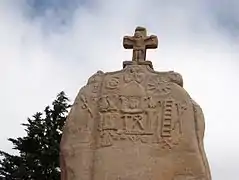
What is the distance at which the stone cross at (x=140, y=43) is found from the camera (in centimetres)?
847

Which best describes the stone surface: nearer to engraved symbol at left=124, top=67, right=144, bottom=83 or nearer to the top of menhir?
engraved symbol at left=124, top=67, right=144, bottom=83

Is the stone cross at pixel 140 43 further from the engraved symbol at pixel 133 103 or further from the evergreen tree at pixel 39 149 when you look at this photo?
the evergreen tree at pixel 39 149

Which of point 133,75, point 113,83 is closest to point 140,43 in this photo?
point 133,75

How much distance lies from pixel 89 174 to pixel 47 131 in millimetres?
10161

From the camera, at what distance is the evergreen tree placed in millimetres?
16906

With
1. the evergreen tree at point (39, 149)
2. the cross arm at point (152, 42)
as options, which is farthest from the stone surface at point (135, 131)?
the evergreen tree at point (39, 149)

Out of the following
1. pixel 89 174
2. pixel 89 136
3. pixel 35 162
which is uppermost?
pixel 35 162

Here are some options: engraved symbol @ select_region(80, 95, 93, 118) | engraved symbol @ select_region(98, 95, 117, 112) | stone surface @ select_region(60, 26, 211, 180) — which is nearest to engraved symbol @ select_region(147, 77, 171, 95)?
stone surface @ select_region(60, 26, 211, 180)

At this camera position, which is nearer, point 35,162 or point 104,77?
point 104,77

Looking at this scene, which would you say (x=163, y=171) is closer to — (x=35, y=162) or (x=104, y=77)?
(x=104, y=77)

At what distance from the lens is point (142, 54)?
848 cm

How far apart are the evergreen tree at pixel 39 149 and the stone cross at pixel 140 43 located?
8506 millimetres

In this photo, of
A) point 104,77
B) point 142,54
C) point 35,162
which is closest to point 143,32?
point 142,54

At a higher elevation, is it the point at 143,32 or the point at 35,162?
the point at 35,162
